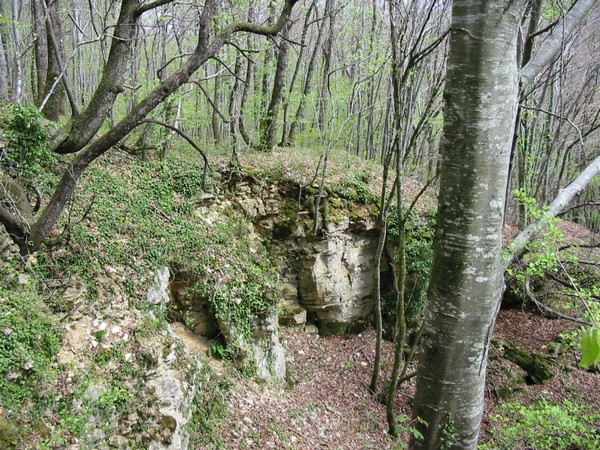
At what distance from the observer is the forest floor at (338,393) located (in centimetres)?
496

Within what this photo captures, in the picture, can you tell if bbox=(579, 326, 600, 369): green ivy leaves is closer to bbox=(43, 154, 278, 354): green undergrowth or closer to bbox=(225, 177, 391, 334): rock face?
bbox=(43, 154, 278, 354): green undergrowth

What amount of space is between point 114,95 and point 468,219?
159 inches

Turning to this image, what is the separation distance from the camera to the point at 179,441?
12.7ft

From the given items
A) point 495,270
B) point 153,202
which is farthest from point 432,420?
point 153,202

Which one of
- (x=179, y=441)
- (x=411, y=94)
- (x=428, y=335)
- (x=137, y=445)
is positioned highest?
(x=411, y=94)

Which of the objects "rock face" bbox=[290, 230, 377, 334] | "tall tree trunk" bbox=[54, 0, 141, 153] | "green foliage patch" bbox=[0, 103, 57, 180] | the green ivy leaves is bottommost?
"rock face" bbox=[290, 230, 377, 334]

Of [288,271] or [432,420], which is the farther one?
[288,271]

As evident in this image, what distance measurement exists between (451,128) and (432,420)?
5.31ft

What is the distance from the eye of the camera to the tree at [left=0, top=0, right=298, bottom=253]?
146 inches

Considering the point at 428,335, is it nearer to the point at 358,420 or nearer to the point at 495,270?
the point at 495,270

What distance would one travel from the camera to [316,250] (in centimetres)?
792

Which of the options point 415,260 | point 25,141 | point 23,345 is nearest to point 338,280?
point 415,260

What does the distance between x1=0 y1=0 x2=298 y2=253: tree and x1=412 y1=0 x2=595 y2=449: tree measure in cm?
270

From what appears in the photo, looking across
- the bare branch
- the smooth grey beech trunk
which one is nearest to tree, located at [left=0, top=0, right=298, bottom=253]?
the smooth grey beech trunk
